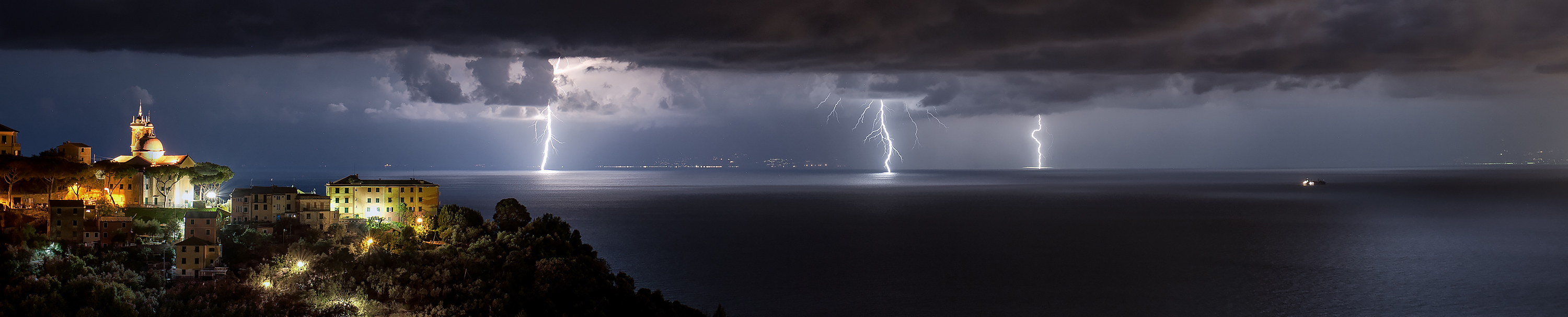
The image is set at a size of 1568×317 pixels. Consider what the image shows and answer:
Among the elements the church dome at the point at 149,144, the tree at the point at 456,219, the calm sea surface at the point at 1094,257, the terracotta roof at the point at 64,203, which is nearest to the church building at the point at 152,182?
the church dome at the point at 149,144

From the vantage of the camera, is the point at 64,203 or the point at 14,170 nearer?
the point at 64,203

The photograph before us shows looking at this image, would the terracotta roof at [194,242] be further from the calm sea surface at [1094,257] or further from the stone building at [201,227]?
the calm sea surface at [1094,257]

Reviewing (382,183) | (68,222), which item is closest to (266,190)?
(382,183)

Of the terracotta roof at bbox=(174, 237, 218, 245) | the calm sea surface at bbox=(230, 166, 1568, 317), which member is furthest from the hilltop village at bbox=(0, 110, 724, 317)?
the calm sea surface at bbox=(230, 166, 1568, 317)

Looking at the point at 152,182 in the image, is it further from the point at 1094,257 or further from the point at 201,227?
the point at 1094,257

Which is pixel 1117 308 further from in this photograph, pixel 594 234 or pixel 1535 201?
pixel 1535 201

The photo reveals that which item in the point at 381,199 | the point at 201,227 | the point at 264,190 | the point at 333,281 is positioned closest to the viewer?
the point at 333,281

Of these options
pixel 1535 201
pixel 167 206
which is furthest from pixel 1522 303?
pixel 1535 201
